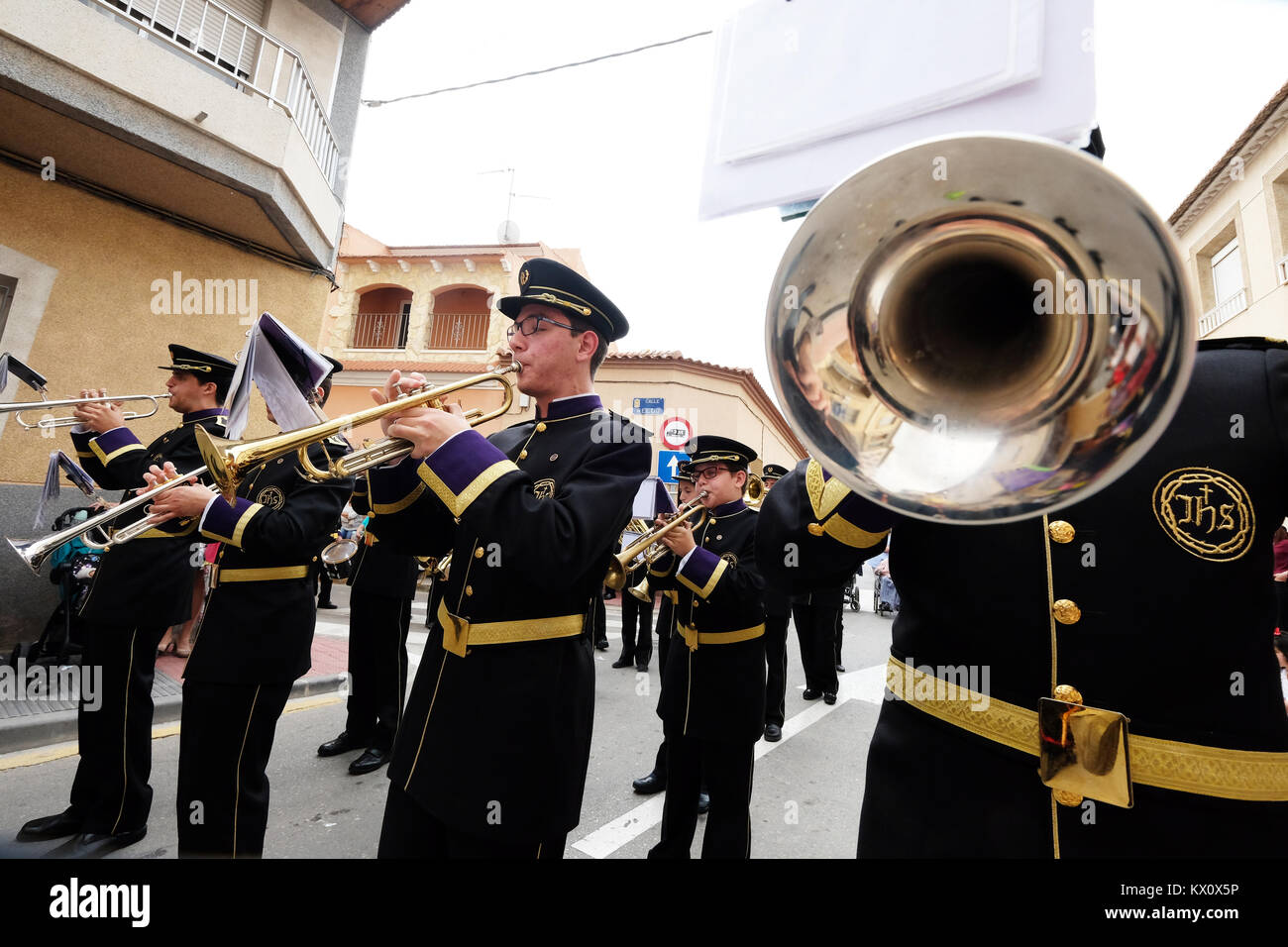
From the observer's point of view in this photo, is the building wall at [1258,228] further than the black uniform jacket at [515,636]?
Yes

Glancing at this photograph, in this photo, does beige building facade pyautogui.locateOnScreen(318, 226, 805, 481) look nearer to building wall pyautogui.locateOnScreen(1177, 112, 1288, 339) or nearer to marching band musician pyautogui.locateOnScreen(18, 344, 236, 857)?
building wall pyautogui.locateOnScreen(1177, 112, 1288, 339)

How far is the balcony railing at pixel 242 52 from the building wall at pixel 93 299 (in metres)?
1.71

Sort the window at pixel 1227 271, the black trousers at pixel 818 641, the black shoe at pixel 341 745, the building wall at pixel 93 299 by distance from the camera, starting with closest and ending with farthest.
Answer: the black shoe at pixel 341 745, the building wall at pixel 93 299, the black trousers at pixel 818 641, the window at pixel 1227 271

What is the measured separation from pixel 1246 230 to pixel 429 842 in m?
15.4

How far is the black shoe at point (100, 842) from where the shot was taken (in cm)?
273

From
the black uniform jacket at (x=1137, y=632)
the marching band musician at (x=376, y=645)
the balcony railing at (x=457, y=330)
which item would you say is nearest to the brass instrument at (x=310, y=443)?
the black uniform jacket at (x=1137, y=632)

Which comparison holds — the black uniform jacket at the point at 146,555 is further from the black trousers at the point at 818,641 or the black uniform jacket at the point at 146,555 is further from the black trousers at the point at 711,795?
the black trousers at the point at 818,641

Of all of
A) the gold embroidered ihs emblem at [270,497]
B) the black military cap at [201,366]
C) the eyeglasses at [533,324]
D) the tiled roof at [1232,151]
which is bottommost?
the gold embroidered ihs emblem at [270,497]

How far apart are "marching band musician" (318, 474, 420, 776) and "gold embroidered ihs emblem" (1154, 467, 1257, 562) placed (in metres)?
4.18

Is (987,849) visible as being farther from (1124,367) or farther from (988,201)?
(988,201)

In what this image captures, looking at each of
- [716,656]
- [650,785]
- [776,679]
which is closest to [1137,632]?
[716,656]

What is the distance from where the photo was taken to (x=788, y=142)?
1.91 m

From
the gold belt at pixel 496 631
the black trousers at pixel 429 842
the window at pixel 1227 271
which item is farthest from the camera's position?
the window at pixel 1227 271

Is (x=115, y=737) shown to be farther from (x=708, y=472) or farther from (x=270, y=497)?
(x=708, y=472)
